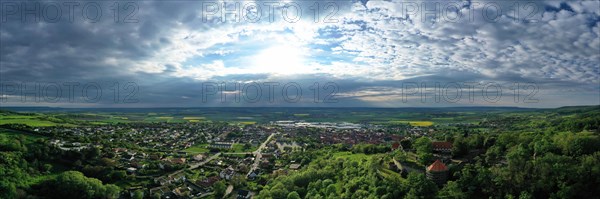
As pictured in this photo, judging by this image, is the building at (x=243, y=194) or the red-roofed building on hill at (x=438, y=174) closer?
the red-roofed building on hill at (x=438, y=174)

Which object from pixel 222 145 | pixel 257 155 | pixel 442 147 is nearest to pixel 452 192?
pixel 442 147

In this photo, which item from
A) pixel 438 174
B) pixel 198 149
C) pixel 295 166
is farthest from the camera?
pixel 198 149

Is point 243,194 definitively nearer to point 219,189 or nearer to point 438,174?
point 219,189

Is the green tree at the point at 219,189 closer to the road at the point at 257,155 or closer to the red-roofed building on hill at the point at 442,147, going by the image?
the road at the point at 257,155

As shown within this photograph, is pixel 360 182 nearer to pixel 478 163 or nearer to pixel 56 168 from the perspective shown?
pixel 478 163

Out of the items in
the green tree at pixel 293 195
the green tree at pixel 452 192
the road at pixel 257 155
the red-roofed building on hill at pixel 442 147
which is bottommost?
the road at pixel 257 155

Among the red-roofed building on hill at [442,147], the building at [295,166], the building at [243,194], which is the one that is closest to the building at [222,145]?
the building at [295,166]

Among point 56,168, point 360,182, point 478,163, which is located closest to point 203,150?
point 56,168

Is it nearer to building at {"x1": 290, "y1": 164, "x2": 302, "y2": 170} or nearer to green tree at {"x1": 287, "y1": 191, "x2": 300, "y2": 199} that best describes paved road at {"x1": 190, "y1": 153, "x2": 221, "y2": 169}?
building at {"x1": 290, "y1": 164, "x2": 302, "y2": 170}
